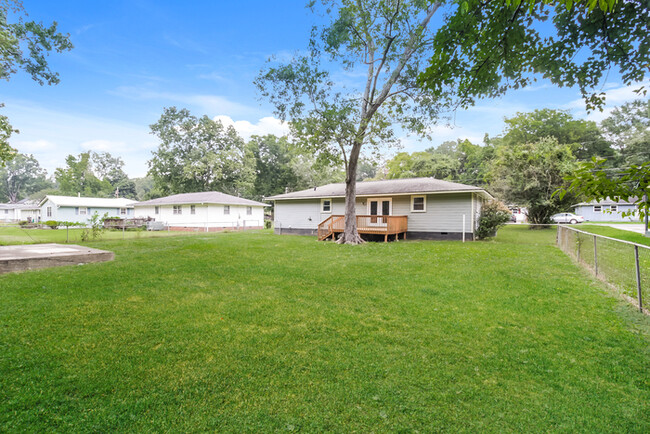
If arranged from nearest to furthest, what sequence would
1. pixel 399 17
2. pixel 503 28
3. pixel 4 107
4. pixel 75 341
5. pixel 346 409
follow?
pixel 346 409
pixel 503 28
pixel 75 341
pixel 399 17
pixel 4 107

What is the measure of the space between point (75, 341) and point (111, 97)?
2211 centimetres

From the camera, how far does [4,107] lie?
1488cm

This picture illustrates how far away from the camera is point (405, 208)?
58.3ft

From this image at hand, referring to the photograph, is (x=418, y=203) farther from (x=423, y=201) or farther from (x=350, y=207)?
(x=350, y=207)

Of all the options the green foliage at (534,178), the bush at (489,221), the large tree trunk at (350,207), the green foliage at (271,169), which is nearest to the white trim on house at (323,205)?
the large tree trunk at (350,207)

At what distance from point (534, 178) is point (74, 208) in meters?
44.5

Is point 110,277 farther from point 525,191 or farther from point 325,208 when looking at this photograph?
point 525,191

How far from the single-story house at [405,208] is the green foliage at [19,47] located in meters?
14.0

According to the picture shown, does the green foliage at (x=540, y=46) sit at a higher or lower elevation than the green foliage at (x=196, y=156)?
lower

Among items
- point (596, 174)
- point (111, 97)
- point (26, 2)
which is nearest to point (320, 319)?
point (596, 174)

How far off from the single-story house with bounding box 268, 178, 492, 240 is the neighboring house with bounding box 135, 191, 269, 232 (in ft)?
29.8

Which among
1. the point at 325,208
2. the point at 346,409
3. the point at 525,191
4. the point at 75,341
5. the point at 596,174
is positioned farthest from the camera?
the point at 525,191

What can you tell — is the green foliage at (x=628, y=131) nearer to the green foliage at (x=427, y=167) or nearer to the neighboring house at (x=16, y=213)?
the green foliage at (x=427, y=167)

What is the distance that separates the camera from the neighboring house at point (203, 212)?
88.1ft
